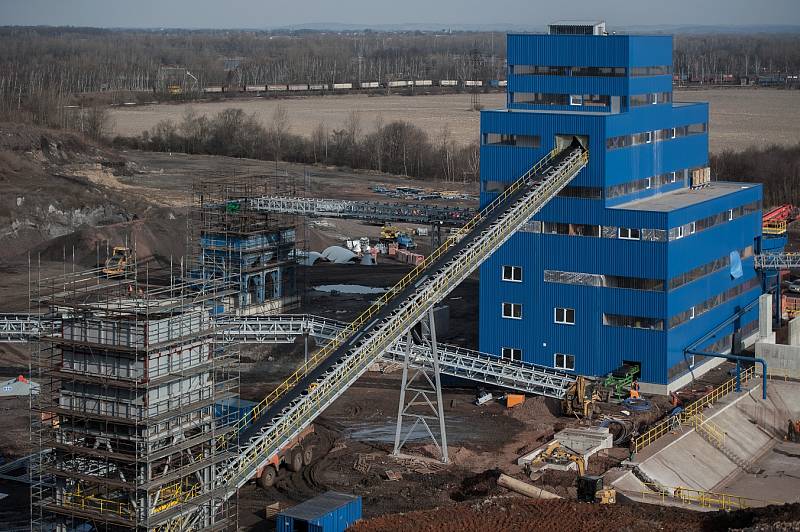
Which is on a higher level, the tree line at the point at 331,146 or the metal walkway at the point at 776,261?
the tree line at the point at 331,146

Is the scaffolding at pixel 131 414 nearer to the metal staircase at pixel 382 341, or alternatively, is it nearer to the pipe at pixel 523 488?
the metal staircase at pixel 382 341

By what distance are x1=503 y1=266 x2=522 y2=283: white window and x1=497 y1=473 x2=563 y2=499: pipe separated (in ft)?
48.5

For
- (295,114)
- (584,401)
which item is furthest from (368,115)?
(584,401)

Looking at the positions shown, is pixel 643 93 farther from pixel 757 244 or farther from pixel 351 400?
pixel 351 400

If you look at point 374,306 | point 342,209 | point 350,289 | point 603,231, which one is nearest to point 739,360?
point 603,231

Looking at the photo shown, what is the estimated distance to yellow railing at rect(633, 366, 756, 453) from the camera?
4775cm

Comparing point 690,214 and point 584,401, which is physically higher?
point 690,214

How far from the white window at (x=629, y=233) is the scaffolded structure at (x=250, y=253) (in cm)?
1724

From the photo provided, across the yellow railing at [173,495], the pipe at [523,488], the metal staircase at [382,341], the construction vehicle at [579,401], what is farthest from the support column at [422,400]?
the yellow railing at [173,495]

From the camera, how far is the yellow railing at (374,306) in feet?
135

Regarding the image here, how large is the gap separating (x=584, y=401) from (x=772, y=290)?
61.6ft

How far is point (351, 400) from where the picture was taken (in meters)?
53.7

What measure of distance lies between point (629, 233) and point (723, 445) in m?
8.95

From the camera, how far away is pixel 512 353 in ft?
184
